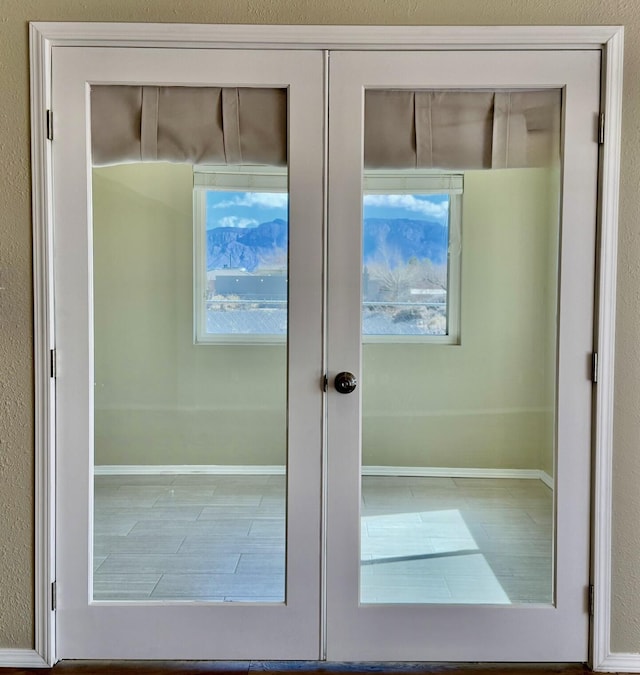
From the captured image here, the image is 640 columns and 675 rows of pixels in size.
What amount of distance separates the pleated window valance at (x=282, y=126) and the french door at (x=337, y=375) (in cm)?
1

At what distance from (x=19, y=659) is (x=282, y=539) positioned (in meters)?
0.99

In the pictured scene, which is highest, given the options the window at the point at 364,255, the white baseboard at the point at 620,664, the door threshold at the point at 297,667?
the window at the point at 364,255

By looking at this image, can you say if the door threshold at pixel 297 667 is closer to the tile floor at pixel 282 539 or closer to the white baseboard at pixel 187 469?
the tile floor at pixel 282 539

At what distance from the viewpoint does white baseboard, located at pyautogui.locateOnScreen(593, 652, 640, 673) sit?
6.16 ft

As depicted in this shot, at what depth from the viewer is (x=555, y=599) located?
190 cm

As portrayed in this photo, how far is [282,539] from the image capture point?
1930 mm

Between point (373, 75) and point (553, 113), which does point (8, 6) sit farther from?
point (553, 113)

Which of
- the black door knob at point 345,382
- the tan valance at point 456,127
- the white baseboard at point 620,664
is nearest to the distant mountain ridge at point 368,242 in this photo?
the tan valance at point 456,127

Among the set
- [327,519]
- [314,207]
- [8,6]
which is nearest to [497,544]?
[327,519]

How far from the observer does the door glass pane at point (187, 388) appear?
6.19 feet

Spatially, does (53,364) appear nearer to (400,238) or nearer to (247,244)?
(247,244)

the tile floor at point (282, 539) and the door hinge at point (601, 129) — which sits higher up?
the door hinge at point (601, 129)

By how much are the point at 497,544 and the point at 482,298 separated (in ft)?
2.91

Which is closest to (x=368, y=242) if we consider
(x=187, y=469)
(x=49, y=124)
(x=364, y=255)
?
(x=364, y=255)
